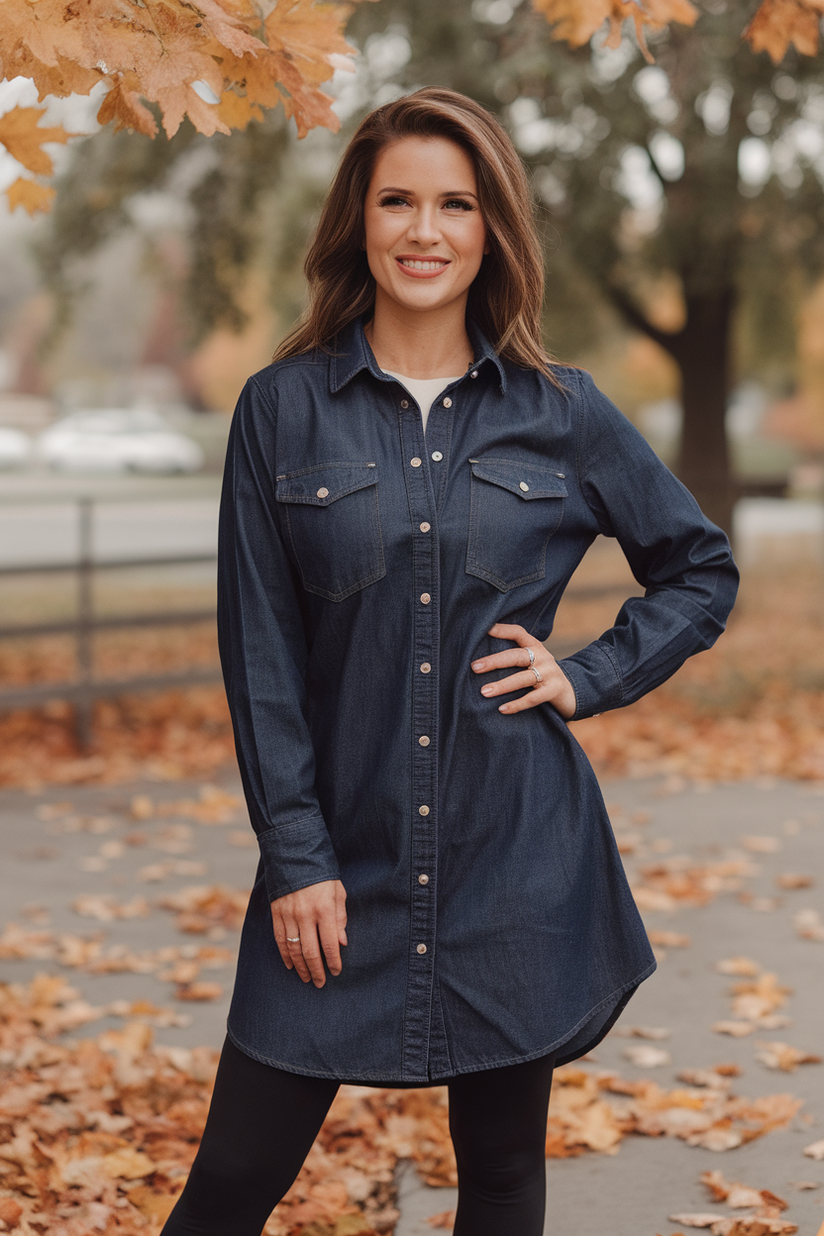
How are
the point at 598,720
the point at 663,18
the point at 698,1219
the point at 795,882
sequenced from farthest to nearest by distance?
1. the point at 598,720
2. the point at 795,882
3. the point at 698,1219
4. the point at 663,18

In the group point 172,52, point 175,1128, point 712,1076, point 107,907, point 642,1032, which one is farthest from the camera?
point 107,907

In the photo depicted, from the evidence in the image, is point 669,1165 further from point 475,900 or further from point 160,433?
point 160,433

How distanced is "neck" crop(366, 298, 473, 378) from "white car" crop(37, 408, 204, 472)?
39985mm

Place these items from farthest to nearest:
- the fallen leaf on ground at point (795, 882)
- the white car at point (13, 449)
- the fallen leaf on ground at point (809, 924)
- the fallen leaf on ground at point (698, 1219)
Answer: the white car at point (13, 449) < the fallen leaf on ground at point (795, 882) < the fallen leaf on ground at point (809, 924) < the fallen leaf on ground at point (698, 1219)

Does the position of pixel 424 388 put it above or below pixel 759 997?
above

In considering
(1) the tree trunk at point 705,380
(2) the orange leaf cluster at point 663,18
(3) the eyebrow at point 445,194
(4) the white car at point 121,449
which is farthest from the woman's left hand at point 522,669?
(4) the white car at point 121,449

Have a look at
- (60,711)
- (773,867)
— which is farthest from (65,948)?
(60,711)

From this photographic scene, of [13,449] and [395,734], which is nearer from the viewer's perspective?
[395,734]

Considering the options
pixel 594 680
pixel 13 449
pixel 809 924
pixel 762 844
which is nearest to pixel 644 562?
pixel 594 680

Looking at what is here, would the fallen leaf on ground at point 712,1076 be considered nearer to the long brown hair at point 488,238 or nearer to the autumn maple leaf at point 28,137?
the long brown hair at point 488,238

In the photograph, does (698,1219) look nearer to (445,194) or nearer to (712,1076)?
(712,1076)

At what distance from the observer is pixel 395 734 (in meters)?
2.06

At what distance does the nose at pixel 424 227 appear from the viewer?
209 centimetres

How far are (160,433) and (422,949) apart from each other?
43695mm
